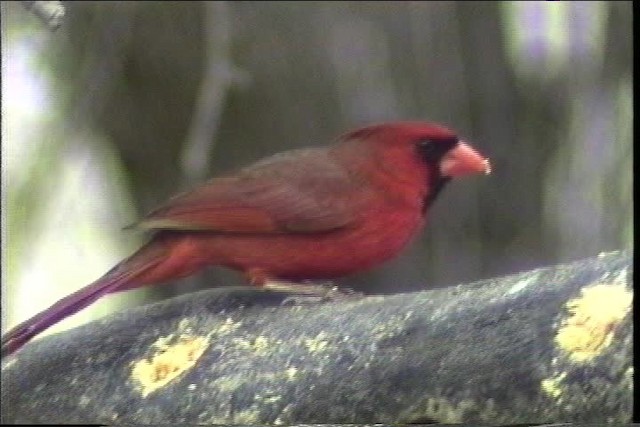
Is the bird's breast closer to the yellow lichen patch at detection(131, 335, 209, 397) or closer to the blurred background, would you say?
the blurred background

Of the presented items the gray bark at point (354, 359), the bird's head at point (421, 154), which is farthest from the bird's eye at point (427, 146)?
the gray bark at point (354, 359)

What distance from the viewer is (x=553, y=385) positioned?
138 cm

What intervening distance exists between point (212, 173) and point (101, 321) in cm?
34

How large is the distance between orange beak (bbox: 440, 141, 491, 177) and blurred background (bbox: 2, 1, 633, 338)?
2 cm

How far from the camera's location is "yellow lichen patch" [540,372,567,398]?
54.4 inches

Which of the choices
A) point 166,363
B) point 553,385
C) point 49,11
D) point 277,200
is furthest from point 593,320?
point 49,11

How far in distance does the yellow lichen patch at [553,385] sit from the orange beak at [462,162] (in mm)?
382

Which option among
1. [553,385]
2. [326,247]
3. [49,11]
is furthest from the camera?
[49,11]

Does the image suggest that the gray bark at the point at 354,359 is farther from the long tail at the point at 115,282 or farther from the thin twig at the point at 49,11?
the thin twig at the point at 49,11

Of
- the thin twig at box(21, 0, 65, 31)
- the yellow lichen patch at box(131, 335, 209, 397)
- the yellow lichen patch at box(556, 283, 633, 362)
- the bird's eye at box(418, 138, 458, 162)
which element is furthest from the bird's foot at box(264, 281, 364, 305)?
the thin twig at box(21, 0, 65, 31)

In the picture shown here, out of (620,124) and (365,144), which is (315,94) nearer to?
(365,144)

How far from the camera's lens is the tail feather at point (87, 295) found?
5.04 ft

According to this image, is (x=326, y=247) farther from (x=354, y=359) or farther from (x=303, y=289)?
(x=354, y=359)

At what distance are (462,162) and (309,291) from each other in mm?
362
